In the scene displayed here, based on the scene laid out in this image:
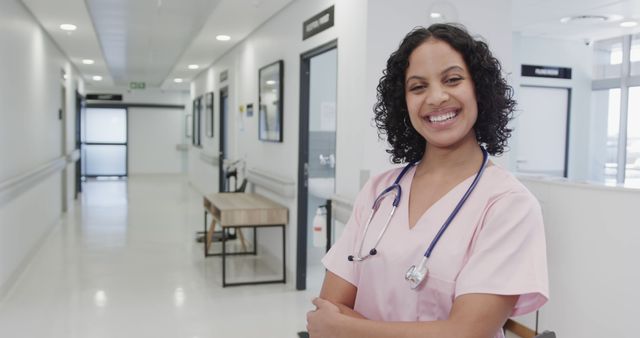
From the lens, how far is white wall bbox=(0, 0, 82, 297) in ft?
16.9

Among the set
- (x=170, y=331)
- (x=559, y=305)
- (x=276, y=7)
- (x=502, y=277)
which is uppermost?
(x=276, y=7)

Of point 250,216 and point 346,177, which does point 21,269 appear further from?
point 346,177

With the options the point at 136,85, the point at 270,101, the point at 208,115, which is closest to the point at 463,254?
the point at 270,101

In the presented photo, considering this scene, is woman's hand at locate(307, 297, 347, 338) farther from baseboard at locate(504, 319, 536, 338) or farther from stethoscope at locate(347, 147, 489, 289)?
baseboard at locate(504, 319, 536, 338)

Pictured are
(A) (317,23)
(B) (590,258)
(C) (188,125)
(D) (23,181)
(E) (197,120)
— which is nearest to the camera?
(B) (590,258)

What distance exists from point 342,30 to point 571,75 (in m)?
4.71

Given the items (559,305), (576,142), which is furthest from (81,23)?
(576,142)

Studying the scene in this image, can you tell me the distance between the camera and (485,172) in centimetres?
132

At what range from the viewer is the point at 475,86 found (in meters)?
1.33

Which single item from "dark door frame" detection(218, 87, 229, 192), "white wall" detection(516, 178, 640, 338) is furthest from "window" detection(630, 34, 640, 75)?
"dark door frame" detection(218, 87, 229, 192)

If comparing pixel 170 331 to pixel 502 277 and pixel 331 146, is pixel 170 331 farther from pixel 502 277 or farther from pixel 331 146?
pixel 502 277

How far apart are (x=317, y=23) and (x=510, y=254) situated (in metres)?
3.83

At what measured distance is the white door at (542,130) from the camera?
24.3 ft

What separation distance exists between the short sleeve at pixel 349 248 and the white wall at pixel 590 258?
222cm
